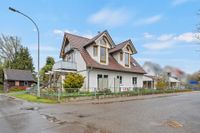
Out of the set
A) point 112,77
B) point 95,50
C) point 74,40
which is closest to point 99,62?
point 95,50

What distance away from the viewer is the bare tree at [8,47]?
6494 centimetres

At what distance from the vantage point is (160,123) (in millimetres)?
9422

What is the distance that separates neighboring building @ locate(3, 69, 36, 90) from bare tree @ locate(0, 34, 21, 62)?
1392 centimetres

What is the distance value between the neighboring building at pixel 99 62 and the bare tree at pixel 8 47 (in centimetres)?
3859

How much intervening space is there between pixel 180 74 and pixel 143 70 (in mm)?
12407

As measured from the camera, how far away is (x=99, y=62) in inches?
1107

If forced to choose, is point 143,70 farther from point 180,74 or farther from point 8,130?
point 8,130

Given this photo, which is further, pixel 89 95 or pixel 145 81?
pixel 145 81

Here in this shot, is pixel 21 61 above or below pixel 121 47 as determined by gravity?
above

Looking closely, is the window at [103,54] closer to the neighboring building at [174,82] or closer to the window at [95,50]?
the window at [95,50]

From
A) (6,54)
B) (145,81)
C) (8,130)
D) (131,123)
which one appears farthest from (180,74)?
(6,54)

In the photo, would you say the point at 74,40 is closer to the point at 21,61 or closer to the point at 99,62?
the point at 99,62

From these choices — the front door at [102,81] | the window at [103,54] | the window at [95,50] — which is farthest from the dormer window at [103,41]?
the front door at [102,81]

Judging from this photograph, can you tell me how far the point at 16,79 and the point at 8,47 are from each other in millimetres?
18155
